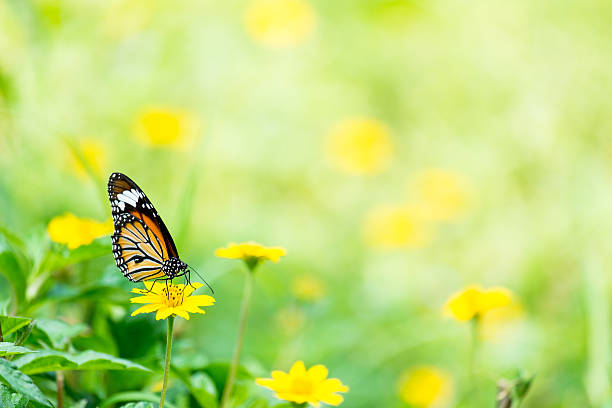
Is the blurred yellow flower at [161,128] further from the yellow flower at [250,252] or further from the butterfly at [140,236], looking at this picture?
the yellow flower at [250,252]

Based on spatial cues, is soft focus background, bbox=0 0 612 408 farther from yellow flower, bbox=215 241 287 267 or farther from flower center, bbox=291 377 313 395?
flower center, bbox=291 377 313 395

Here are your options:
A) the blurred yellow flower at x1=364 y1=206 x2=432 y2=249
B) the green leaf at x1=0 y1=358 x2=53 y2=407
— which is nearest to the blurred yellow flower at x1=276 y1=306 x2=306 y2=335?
the green leaf at x1=0 y1=358 x2=53 y2=407

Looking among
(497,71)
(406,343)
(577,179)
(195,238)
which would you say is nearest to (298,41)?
(497,71)

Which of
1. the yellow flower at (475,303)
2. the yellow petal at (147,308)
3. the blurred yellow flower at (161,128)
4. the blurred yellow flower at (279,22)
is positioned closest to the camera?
the yellow petal at (147,308)

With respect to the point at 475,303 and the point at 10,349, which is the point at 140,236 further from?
the point at 475,303

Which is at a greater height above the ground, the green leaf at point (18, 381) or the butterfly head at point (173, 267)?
the butterfly head at point (173, 267)

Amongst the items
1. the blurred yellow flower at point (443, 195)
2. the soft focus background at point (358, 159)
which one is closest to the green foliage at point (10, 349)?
the soft focus background at point (358, 159)

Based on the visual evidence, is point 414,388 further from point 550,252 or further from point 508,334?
point 550,252
